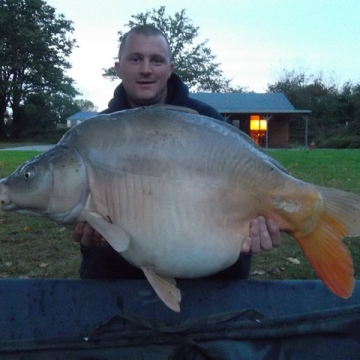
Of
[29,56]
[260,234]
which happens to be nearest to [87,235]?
[260,234]

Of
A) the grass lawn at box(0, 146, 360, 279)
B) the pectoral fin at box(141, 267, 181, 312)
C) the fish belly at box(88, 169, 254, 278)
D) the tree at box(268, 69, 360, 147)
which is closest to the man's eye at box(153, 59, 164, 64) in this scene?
the fish belly at box(88, 169, 254, 278)

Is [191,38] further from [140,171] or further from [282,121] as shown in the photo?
[140,171]

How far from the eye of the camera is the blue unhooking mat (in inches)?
72.5

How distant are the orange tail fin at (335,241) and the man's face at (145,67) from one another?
98 centimetres

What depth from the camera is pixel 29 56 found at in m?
29.6

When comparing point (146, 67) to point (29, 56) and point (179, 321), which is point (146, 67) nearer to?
point (179, 321)

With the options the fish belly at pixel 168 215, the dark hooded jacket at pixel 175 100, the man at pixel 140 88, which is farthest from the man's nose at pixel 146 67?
the fish belly at pixel 168 215

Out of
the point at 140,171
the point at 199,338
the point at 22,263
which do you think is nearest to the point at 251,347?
the point at 199,338

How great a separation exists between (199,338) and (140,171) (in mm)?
760

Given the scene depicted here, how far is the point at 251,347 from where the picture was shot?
1859 millimetres

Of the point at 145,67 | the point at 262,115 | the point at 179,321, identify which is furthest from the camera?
the point at 262,115

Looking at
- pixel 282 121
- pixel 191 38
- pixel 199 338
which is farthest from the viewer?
pixel 191 38

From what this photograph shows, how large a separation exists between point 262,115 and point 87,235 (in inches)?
1035

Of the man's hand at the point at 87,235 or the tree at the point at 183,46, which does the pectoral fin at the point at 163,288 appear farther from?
the tree at the point at 183,46
